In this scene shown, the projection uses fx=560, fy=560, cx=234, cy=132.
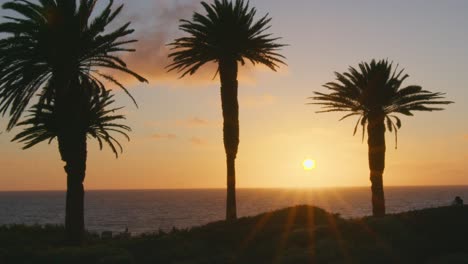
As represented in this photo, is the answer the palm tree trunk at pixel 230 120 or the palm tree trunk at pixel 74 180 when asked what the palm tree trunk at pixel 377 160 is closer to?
the palm tree trunk at pixel 230 120

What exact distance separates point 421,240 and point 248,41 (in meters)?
17.8

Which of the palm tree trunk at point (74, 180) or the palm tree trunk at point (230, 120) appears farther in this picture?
the palm tree trunk at point (230, 120)

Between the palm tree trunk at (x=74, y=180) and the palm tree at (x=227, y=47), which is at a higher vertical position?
the palm tree at (x=227, y=47)

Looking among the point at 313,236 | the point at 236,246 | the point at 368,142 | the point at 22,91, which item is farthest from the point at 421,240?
the point at 22,91

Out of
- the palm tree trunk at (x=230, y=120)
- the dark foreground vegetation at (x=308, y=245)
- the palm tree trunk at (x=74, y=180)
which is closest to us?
the dark foreground vegetation at (x=308, y=245)

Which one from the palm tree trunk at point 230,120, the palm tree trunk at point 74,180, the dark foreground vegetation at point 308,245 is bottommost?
the dark foreground vegetation at point 308,245

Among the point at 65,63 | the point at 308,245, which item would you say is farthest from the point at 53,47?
the point at 308,245

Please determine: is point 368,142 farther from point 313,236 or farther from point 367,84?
point 313,236

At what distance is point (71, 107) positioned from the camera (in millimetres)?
27547

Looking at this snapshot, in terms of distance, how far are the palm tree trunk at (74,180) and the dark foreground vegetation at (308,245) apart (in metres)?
5.11

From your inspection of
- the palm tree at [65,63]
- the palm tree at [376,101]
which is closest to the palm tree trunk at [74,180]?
the palm tree at [65,63]

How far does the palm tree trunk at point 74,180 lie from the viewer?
27616 millimetres

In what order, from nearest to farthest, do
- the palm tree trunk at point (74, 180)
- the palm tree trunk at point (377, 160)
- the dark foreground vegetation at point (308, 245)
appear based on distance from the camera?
1. the dark foreground vegetation at point (308, 245)
2. the palm tree trunk at point (74, 180)
3. the palm tree trunk at point (377, 160)

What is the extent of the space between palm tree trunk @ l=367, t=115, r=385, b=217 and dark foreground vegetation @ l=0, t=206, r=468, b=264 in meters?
10.2
